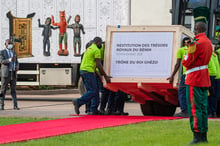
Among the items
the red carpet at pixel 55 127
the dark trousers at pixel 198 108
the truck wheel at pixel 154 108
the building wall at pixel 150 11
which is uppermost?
the building wall at pixel 150 11

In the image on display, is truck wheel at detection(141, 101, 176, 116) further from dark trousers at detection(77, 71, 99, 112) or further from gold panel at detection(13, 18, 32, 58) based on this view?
gold panel at detection(13, 18, 32, 58)

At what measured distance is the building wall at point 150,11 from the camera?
72.0ft

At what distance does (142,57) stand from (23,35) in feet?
33.1

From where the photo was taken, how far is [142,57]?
14.9 meters

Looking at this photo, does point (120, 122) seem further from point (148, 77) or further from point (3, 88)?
point (3, 88)

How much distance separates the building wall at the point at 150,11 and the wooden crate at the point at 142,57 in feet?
22.3

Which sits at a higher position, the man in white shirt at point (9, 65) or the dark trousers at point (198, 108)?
the dark trousers at point (198, 108)

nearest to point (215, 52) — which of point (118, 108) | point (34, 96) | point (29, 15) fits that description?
point (118, 108)

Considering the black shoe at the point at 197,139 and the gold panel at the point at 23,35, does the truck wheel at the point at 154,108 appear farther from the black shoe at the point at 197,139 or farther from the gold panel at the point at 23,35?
the gold panel at the point at 23,35

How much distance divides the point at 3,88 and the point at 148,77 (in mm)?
5611

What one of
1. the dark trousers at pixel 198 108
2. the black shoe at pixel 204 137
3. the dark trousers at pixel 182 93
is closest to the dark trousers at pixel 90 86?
the dark trousers at pixel 182 93

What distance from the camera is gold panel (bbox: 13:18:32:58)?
24266 millimetres

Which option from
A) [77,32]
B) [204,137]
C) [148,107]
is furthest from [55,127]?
[77,32]

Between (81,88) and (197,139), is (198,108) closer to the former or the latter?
(197,139)
